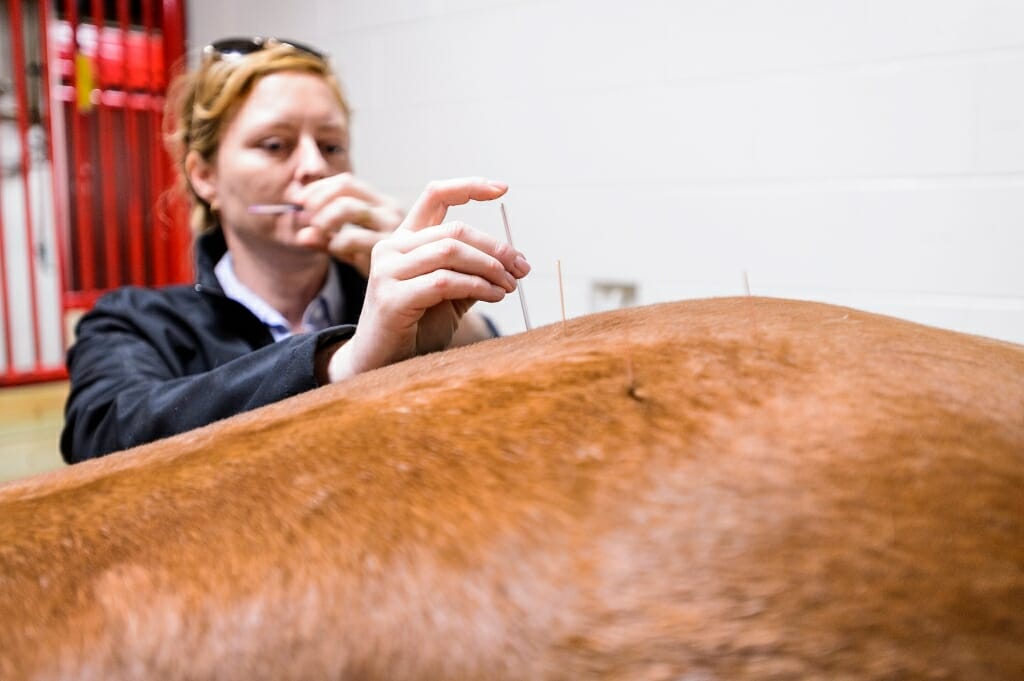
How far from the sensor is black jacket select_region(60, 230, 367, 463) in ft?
2.08

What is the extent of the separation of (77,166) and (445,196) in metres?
2.81

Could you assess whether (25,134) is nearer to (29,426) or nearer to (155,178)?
(155,178)

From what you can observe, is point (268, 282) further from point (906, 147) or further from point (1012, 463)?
point (906, 147)

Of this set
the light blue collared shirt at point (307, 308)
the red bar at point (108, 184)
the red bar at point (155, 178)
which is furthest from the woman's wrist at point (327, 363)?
the red bar at point (108, 184)

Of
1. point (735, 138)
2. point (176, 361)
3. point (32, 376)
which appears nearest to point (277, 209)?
point (176, 361)

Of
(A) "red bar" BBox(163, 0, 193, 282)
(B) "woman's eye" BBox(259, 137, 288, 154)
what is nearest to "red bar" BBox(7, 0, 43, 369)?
(A) "red bar" BBox(163, 0, 193, 282)

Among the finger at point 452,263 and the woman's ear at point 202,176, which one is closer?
the finger at point 452,263

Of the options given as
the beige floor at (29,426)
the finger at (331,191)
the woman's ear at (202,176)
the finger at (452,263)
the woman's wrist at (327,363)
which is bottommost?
the beige floor at (29,426)

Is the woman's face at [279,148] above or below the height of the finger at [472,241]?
above

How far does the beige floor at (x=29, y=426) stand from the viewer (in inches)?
73.6

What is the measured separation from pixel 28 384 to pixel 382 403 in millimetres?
2950

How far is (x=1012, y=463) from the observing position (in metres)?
0.30

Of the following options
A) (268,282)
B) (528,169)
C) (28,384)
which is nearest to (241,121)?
(268,282)

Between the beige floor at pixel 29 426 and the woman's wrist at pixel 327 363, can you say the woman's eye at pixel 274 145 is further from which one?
the beige floor at pixel 29 426
